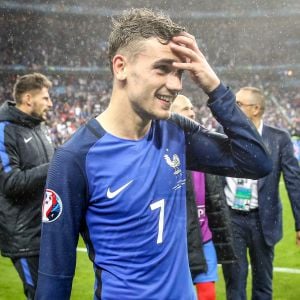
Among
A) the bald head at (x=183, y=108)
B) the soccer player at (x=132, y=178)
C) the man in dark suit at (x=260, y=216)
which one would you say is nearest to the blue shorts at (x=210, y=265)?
the man in dark suit at (x=260, y=216)

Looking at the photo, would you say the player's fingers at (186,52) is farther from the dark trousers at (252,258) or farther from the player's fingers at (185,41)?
the dark trousers at (252,258)

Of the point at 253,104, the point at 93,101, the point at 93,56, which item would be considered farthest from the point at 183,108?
the point at 93,56

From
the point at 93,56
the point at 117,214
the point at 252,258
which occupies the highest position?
the point at 93,56

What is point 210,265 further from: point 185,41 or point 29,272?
point 185,41

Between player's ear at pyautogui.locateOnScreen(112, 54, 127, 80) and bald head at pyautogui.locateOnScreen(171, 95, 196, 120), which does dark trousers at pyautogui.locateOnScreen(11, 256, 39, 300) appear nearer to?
bald head at pyautogui.locateOnScreen(171, 95, 196, 120)

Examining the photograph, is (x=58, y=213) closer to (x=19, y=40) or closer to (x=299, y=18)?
(x=19, y=40)

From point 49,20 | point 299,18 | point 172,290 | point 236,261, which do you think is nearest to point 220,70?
point 299,18

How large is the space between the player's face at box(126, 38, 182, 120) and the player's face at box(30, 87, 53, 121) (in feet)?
5.81

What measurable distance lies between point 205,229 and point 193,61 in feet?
5.94

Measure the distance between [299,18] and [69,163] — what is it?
30.9 meters

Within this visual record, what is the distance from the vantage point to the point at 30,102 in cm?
327

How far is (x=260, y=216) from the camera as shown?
3.65m

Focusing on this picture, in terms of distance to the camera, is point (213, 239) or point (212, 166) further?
point (213, 239)

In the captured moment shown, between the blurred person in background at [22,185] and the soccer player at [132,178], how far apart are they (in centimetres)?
147
